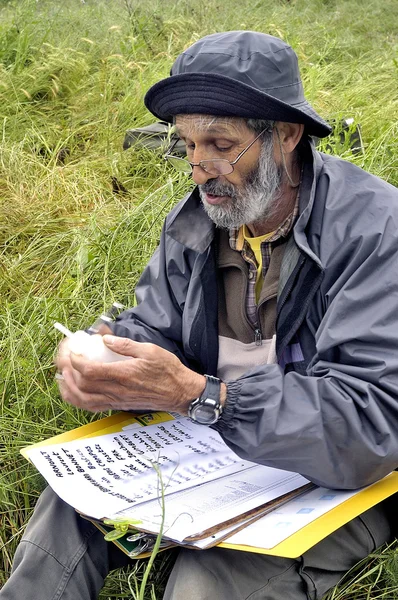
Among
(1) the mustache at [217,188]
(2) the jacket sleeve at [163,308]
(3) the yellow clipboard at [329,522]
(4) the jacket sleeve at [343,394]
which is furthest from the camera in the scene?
(2) the jacket sleeve at [163,308]

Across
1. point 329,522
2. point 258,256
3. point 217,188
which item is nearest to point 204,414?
point 329,522

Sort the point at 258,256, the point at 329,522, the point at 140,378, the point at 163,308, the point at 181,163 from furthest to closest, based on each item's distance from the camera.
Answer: the point at 181,163
the point at 163,308
the point at 258,256
the point at 140,378
the point at 329,522

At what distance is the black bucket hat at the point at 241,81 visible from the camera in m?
2.14

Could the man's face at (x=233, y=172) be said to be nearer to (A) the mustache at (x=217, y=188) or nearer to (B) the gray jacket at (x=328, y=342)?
(A) the mustache at (x=217, y=188)

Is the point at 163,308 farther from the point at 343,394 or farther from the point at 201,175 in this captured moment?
the point at 343,394

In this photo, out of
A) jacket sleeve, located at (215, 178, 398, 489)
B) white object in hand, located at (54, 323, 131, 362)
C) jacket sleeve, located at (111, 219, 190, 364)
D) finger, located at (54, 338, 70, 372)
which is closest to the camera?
jacket sleeve, located at (215, 178, 398, 489)

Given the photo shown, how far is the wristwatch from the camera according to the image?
6.40ft

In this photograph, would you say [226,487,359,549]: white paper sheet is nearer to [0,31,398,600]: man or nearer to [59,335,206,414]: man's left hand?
[0,31,398,600]: man

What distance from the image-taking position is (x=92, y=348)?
6.56ft

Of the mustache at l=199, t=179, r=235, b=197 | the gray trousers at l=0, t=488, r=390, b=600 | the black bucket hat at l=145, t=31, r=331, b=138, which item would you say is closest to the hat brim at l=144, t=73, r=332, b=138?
the black bucket hat at l=145, t=31, r=331, b=138

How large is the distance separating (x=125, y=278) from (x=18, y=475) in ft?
3.51

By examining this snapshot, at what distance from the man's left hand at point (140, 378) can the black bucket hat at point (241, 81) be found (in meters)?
0.75

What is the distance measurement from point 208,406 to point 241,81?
0.92 metres

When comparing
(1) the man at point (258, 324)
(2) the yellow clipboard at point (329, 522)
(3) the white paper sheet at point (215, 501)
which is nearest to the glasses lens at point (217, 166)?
(1) the man at point (258, 324)
